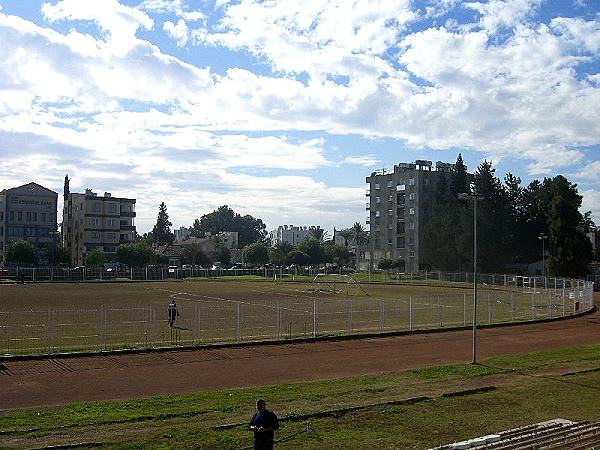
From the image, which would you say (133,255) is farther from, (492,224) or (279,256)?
(492,224)

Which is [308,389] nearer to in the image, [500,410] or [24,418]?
[500,410]

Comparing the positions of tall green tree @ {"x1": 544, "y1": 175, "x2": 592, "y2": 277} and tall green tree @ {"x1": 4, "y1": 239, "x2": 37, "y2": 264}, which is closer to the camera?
tall green tree @ {"x1": 544, "y1": 175, "x2": 592, "y2": 277}

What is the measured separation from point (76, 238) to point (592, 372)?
12860 centimetres

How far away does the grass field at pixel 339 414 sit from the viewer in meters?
15.3

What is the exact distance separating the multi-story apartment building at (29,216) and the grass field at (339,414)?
115256mm

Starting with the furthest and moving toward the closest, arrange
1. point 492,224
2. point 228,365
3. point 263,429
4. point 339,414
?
point 492,224, point 228,365, point 339,414, point 263,429

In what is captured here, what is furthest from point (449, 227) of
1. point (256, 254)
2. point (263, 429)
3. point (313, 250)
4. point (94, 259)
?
point (263, 429)

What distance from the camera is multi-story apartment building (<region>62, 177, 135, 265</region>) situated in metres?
136

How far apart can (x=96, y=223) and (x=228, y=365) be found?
11580 centimetres

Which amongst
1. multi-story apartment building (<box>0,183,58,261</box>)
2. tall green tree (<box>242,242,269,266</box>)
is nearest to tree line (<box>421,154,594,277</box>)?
tall green tree (<box>242,242,269,266</box>)

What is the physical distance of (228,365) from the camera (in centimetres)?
2689

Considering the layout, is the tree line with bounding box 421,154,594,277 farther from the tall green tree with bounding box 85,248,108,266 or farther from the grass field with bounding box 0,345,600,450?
the grass field with bounding box 0,345,600,450

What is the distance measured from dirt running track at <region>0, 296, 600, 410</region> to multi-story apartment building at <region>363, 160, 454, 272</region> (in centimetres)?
8770

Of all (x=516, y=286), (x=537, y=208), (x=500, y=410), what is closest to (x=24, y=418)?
(x=500, y=410)
